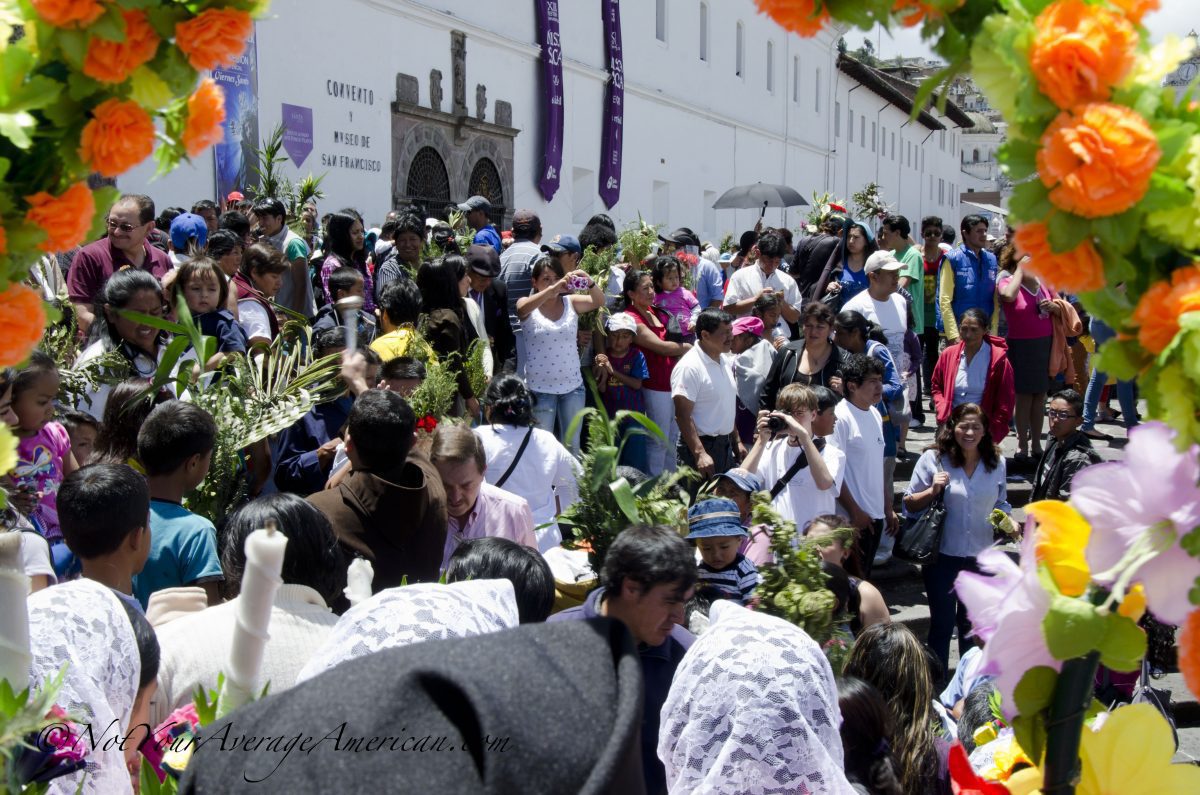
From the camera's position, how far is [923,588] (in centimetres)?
812

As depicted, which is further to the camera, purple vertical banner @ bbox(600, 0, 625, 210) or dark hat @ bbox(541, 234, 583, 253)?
purple vertical banner @ bbox(600, 0, 625, 210)

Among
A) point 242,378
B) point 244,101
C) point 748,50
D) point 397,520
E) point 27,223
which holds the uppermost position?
point 748,50

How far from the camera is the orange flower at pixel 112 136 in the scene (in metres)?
1.59

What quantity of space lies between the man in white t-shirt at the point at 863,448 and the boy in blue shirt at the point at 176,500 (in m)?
3.72

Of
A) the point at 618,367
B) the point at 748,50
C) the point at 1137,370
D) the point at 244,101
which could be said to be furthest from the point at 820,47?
the point at 1137,370

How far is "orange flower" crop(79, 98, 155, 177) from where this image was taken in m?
1.59

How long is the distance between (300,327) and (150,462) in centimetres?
205

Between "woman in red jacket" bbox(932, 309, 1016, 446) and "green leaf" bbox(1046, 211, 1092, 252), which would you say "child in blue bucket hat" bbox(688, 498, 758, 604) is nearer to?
"green leaf" bbox(1046, 211, 1092, 252)

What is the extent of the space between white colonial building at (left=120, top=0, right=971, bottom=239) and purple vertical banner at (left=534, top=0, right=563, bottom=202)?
0.14 m

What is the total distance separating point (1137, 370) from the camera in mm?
1460

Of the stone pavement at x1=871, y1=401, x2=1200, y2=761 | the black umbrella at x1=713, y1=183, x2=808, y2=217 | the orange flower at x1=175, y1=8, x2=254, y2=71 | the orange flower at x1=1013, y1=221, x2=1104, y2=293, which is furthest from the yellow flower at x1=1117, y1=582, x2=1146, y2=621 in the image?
the black umbrella at x1=713, y1=183, x2=808, y2=217

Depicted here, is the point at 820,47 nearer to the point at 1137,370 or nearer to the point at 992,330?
the point at 992,330

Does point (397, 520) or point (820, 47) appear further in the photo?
point (820, 47)

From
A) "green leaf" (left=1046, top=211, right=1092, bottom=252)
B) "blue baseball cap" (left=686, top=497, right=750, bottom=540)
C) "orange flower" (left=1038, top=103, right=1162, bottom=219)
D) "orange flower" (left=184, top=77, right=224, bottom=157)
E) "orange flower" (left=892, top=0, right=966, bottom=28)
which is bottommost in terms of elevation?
"blue baseball cap" (left=686, top=497, right=750, bottom=540)
